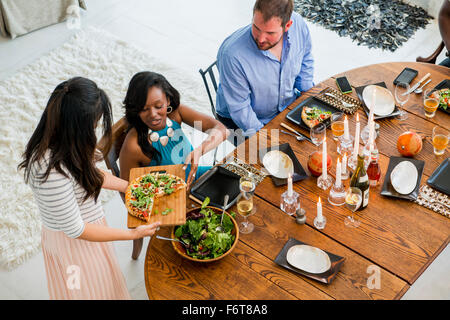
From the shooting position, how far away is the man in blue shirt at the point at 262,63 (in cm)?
245

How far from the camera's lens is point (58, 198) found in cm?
181

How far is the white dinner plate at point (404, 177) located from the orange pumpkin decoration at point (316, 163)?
30 centimetres

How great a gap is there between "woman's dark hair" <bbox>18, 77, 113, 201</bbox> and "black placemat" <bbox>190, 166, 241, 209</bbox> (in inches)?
21.6

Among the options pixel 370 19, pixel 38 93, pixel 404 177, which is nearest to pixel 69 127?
pixel 404 177

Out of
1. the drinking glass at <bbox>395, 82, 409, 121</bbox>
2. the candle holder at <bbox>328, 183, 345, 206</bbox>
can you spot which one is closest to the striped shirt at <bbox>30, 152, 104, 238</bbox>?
the candle holder at <bbox>328, 183, 345, 206</bbox>

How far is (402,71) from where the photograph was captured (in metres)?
2.65

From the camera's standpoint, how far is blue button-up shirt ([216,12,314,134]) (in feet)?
8.52

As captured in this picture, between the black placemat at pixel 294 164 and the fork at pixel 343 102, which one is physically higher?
the fork at pixel 343 102

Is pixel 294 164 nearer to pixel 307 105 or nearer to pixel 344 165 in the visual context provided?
pixel 344 165

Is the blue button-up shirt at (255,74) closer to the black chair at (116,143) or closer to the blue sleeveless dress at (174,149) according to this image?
the blue sleeveless dress at (174,149)

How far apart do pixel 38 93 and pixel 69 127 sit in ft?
8.25

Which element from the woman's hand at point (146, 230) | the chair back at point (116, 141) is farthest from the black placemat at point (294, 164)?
the chair back at point (116, 141)

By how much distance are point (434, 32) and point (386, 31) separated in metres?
0.42
